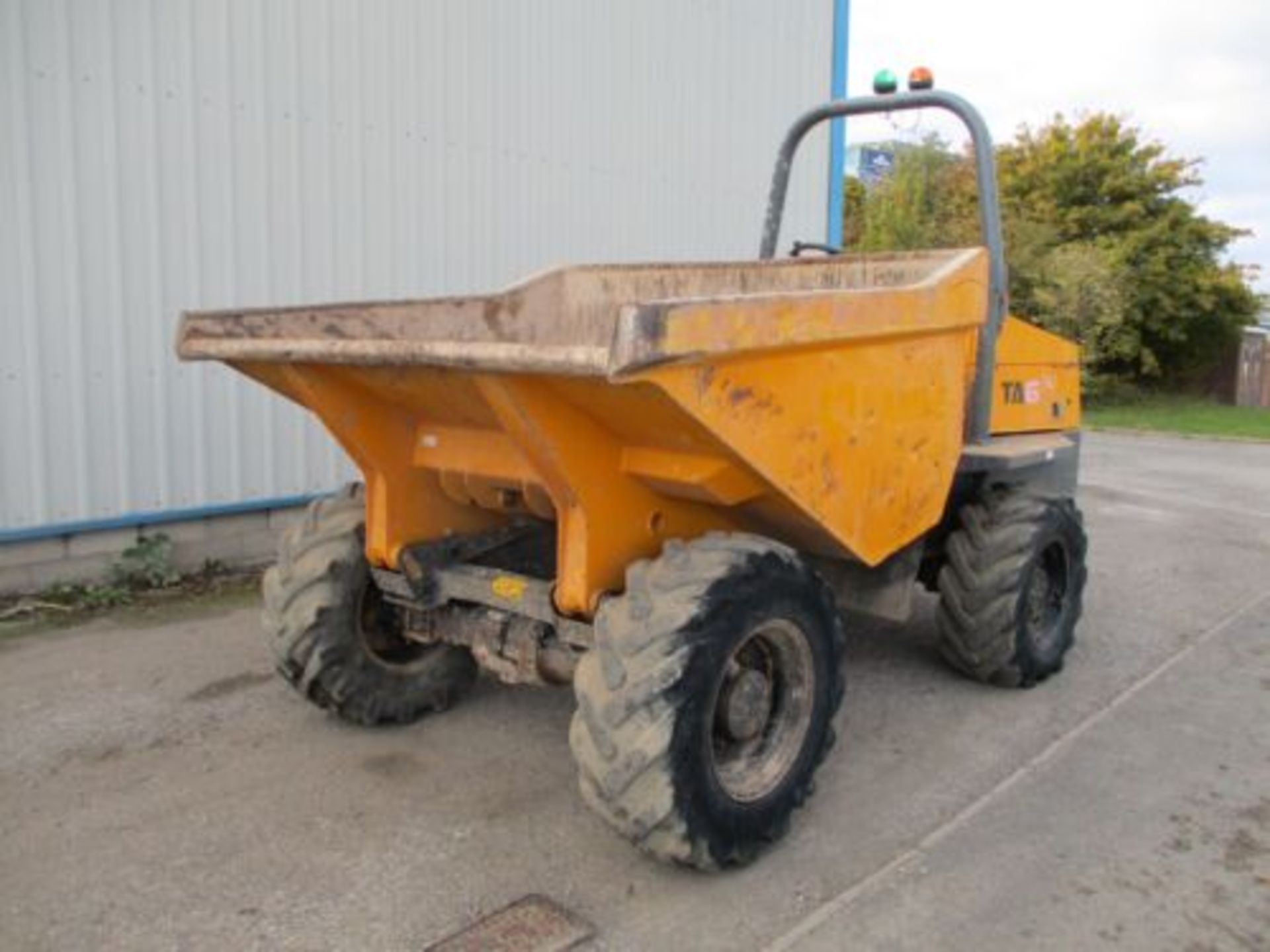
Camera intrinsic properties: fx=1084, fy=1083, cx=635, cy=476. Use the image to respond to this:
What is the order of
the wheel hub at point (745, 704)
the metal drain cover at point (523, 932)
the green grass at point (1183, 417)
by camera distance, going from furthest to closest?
the green grass at point (1183, 417) < the wheel hub at point (745, 704) < the metal drain cover at point (523, 932)

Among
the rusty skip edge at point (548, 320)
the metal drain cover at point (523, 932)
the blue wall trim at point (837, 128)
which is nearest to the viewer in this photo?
the rusty skip edge at point (548, 320)

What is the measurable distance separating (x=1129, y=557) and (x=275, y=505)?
5.74 meters

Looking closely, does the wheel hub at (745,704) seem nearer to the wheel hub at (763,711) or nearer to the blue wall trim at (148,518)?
the wheel hub at (763,711)

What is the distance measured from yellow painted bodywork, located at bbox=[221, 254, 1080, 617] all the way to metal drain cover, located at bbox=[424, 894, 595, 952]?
2.72ft

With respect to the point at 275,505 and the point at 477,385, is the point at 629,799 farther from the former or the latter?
the point at 275,505

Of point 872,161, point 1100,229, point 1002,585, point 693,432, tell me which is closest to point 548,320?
point 693,432

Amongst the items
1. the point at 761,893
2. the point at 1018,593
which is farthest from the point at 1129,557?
the point at 761,893

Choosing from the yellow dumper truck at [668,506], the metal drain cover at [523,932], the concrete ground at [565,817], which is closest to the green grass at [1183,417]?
the concrete ground at [565,817]

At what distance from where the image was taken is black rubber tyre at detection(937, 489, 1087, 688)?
4.35 meters

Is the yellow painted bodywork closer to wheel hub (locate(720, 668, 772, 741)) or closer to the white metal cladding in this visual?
wheel hub (locate(720, 668, 772, 741))

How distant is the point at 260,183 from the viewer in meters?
6.14

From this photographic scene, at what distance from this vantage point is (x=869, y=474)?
133 inches

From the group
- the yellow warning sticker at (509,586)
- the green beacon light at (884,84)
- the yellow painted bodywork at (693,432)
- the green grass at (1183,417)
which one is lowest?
the green grass at (1183,417)

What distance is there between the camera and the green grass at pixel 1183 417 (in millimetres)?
18812
